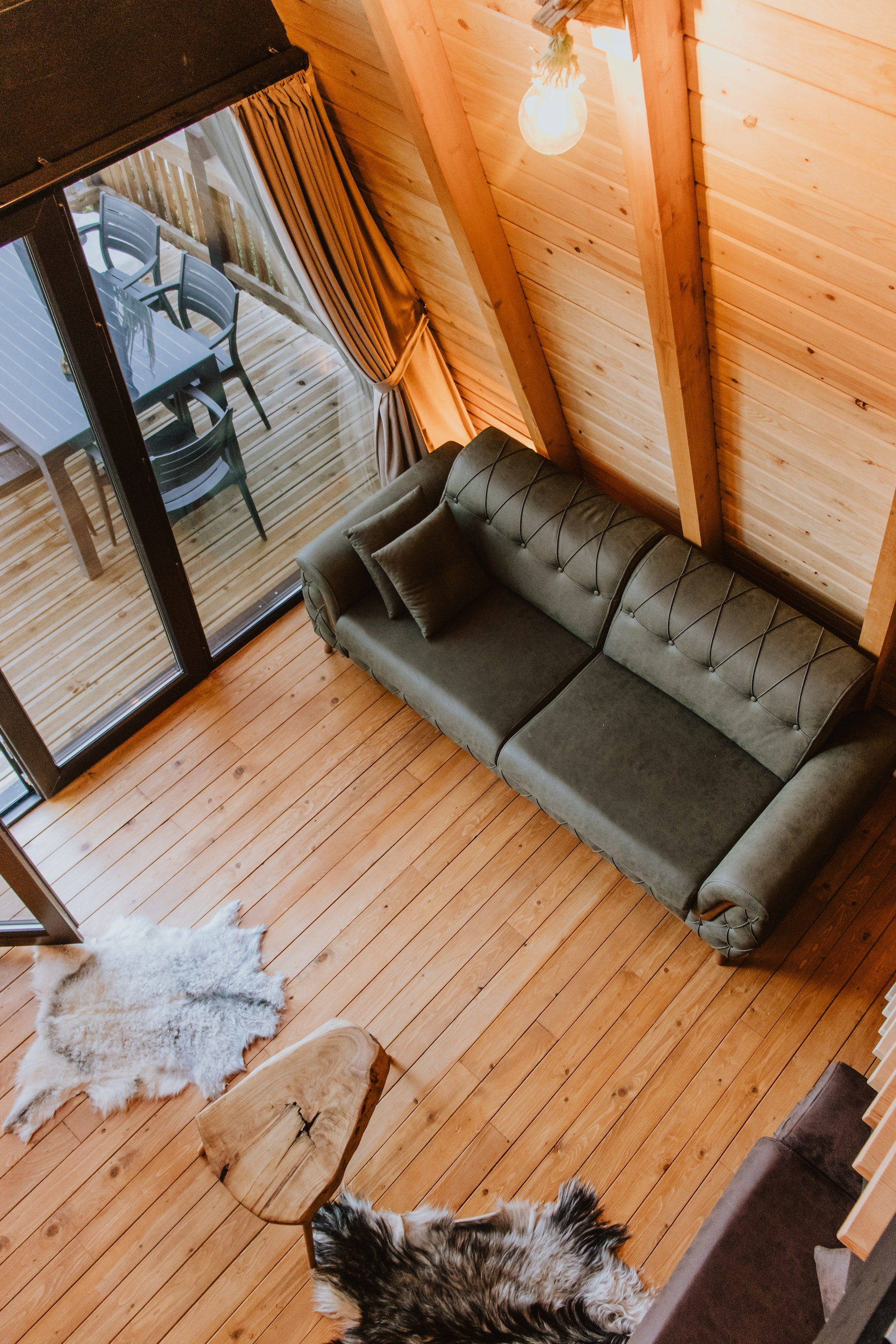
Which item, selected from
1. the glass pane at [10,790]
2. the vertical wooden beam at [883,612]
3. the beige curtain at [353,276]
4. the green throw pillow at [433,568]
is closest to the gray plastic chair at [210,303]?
the beige curtain at [353,276]

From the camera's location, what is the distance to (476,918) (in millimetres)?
3393

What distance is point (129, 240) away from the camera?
3.06m

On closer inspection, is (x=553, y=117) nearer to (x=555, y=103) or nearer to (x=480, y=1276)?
(x=555, y=103)

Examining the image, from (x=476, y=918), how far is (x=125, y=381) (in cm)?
210

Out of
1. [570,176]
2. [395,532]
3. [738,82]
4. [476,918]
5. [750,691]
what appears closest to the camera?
[738,82]

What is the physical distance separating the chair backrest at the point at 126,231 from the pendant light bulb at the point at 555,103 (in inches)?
60.2

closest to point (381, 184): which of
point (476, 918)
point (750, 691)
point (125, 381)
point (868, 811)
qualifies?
point (125, 381)

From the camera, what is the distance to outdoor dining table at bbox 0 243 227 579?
114 inches

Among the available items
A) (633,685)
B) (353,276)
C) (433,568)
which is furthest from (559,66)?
(633,685)

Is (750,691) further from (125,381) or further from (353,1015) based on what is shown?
(125,381)

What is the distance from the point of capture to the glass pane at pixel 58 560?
2980mm

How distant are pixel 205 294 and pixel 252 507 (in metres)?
0.85

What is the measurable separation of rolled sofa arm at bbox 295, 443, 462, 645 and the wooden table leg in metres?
0.72

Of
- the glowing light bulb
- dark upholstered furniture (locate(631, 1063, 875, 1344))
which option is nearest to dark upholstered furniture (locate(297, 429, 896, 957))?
dark upholstered furniture (locate(631, 1063, 875, 1344))
